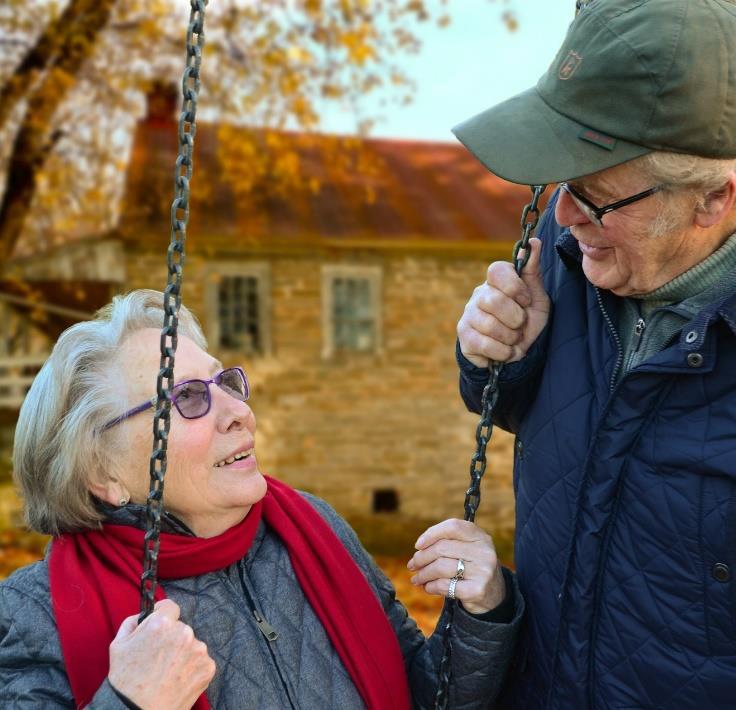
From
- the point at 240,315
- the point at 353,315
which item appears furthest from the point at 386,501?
the point at 240,315

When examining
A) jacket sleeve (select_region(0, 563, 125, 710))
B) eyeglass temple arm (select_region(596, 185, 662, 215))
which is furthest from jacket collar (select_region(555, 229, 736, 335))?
jacket sleeve (select_region(0, 563, 125, 710))

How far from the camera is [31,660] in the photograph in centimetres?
175

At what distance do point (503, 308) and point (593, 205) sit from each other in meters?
0.33

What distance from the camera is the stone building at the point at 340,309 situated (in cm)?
1207

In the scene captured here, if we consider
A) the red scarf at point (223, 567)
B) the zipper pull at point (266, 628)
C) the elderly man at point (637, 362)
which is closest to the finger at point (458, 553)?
the elderly man at point (637, 362)

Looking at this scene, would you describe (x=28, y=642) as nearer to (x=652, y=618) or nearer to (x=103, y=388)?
(x=103, y=388)

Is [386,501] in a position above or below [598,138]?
below

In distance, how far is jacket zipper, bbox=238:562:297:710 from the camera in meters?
1.90

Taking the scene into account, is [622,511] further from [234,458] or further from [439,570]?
[234,458]

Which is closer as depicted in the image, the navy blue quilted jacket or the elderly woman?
the navy blue quilted jacket

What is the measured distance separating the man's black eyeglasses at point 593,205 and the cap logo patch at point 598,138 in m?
0.10

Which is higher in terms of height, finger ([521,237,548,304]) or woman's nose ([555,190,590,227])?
woman's nose ([555,190,590,227])

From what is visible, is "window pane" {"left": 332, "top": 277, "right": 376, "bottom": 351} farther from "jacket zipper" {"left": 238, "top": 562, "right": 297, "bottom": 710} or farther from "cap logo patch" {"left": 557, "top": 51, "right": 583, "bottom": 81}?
"cap logo patch" {"left": 557, "top": 51, "right": 583, "bottom": 81}

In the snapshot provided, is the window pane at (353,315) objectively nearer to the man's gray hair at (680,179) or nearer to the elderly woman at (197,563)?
the elderly woman at (197,563)
